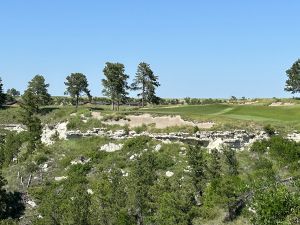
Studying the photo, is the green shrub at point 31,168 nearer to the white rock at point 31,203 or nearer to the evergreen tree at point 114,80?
the white rock at point 31,203

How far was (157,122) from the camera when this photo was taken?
7162cm

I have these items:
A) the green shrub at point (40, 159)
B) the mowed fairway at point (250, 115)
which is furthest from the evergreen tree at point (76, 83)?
the green shrub at point (40, 159)

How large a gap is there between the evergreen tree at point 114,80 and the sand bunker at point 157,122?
20.3 metres

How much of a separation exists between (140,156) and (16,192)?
59.7 feet

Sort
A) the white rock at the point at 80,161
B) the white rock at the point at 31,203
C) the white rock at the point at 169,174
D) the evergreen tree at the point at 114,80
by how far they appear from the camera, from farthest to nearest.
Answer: the evergreen tree at the point at 114,80 < the white rock at the point at 80,161 < the white rock at the point at 31,203 < the white rock at the point at 169,174

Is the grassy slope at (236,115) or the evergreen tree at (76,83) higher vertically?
the evergreen tree at (76,83)

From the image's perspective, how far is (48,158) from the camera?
70562 mm

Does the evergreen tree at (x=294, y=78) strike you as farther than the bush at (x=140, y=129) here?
Yes

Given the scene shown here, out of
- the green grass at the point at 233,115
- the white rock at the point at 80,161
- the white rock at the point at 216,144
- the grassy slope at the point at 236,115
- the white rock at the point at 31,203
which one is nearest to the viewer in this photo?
the white rock at the point at 31,203

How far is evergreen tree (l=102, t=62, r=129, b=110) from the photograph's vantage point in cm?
9400

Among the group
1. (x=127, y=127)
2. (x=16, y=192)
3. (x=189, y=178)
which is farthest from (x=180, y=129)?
(x=16, y=192)

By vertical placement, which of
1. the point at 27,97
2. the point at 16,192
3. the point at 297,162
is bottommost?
the point at 16,192

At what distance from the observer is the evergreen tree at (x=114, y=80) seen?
9400 cm

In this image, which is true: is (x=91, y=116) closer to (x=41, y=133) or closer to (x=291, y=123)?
(x=41, y=133)
